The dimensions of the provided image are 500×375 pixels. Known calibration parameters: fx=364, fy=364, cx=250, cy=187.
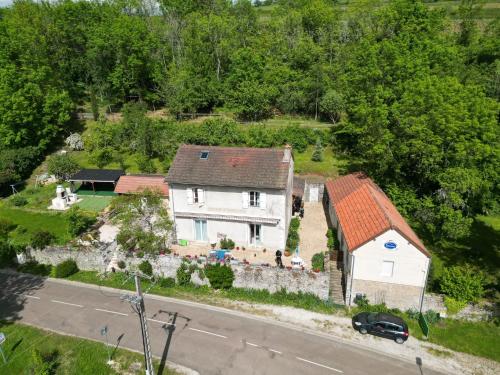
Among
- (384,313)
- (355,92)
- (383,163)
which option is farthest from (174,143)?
(384,313)

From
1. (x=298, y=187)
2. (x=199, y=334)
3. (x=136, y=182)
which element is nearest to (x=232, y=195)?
(x=199, y=334)

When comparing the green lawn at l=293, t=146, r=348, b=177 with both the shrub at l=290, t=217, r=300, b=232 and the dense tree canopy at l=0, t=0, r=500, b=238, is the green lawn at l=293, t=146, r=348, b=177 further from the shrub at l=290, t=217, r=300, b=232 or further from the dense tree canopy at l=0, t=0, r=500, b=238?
the shrub at l=290, t=217, r=300, b=232

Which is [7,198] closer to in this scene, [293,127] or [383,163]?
[293,127]

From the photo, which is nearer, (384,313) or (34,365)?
(34,365)

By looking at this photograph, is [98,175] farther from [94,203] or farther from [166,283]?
[166,283]

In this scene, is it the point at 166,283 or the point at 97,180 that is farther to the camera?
the point at 97,180

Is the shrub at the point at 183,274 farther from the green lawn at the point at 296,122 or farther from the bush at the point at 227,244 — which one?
the green lawn at the point at 296,122
